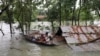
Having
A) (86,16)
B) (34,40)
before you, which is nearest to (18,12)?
(34,40)

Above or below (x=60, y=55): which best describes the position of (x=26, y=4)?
above

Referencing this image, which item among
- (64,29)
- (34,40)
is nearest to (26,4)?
(34,40)

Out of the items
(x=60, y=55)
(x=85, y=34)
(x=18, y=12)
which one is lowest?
(x=60, y=55)

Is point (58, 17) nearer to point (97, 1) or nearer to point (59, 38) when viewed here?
point (97, 1)

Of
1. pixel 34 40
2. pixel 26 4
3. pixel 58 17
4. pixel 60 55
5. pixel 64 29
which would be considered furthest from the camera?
pixel 58 17

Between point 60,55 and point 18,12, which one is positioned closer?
point 60,55

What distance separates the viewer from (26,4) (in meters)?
27.5

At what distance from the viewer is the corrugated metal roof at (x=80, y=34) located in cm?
1869

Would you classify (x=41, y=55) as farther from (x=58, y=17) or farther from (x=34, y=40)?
(x=58, y=17)

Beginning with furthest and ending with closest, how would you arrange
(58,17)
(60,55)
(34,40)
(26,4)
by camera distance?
(58,17), (26,4), (34,40), (60,55)

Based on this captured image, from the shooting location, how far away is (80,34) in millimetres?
19438

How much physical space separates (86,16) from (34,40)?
11.4m

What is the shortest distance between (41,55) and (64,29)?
184 inches

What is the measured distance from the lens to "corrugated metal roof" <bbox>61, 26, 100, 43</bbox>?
736 inches
